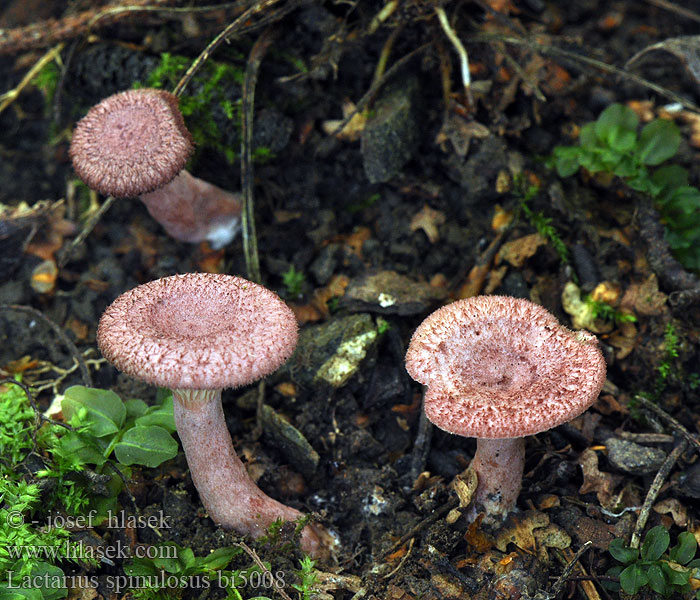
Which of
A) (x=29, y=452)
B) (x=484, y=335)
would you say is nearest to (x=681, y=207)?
(x=484, y=335)

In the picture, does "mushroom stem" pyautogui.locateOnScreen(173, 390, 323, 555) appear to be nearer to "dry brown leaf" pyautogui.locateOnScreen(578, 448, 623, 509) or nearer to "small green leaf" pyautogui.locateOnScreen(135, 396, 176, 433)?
"small green leaf" pyautogui.locateOnScreen(135, 396, 176, 433)

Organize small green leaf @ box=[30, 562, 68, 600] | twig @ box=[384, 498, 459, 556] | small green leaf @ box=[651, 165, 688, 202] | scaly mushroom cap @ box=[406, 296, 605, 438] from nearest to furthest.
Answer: scaly mushroom cap @ box=[406, 296, 605, 438]
small green leaf @ box=[30, 562, 68, 600]
twig @ box=[384, 498, 459, 556]
small green leaf @ box=[651, 165, 688, 202]

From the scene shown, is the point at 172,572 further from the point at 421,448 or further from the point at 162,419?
the point at 421,448

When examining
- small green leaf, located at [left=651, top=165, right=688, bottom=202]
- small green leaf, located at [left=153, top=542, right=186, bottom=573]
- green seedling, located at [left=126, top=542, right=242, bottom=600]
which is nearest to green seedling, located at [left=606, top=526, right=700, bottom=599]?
green seedling, located at [left=126, top=542, right=242, bottom=600]

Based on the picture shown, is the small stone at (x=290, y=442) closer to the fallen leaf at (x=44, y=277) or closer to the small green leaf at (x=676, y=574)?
the small green leaf at (x=676, y=574)

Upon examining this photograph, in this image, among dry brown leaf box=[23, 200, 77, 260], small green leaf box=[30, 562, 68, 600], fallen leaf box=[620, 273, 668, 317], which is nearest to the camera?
small green leaf box=[30, 562, 68, 600]

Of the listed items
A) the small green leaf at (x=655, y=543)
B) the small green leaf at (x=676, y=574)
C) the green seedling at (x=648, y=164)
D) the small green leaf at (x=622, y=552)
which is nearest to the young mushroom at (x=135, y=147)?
the green seedling at (x=648, y=164)

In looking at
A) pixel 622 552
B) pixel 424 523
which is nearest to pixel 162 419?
pixel 424 523
